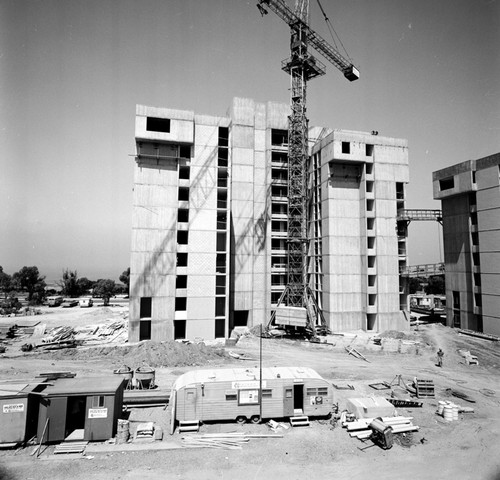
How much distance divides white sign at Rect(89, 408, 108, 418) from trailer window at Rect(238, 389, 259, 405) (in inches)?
313

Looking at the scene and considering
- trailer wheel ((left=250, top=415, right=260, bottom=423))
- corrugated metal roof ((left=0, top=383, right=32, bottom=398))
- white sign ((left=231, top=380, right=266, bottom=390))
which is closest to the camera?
corrugated metal roof ((left=0, top=383, right=32, bottom=398))

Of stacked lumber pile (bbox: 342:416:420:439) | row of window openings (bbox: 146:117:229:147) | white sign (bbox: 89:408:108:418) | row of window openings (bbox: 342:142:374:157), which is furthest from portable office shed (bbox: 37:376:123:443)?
row of window openings (bbox: 342:142:374:157)

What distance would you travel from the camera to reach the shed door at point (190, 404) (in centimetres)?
2078

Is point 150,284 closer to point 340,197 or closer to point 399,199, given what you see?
point 340,197

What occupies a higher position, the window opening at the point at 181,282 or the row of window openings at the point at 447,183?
the row of window openings at the point at 447,183

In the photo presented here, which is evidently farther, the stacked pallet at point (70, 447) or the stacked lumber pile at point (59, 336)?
the stacked lumber pile at point (59, 336)

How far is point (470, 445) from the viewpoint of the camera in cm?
1933

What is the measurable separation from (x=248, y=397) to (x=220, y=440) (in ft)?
9.84

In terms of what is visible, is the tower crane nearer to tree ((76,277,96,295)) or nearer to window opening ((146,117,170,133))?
window opening ((146,117,170,133))

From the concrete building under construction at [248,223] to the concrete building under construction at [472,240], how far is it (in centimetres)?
671

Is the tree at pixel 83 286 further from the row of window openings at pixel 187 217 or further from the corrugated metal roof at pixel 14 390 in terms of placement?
the corrugated metal roof at pixel 14 390

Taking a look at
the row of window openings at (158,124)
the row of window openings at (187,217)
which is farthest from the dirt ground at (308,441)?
the row of window openings at (158,124)

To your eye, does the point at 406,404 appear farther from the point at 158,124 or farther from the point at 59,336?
the point at 158,124

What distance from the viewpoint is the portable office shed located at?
18734mm
